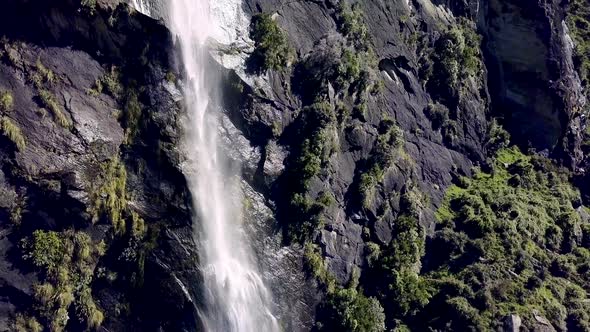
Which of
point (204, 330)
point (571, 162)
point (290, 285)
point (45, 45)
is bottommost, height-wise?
point (204, 330)

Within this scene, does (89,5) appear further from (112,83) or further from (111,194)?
(111,194)

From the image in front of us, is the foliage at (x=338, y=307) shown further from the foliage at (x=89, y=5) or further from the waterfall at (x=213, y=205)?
the foliage at (x=89, y=5)

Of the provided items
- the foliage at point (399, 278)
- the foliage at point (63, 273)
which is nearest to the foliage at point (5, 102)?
the foliage at point (63, 273)

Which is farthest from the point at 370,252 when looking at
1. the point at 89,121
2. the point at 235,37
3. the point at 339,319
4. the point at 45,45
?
the point at 45,45

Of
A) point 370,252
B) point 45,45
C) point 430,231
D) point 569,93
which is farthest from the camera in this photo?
point 569,93

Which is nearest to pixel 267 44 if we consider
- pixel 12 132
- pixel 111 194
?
pixel 111 194

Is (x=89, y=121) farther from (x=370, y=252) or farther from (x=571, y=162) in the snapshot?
(x=571, y=162)
